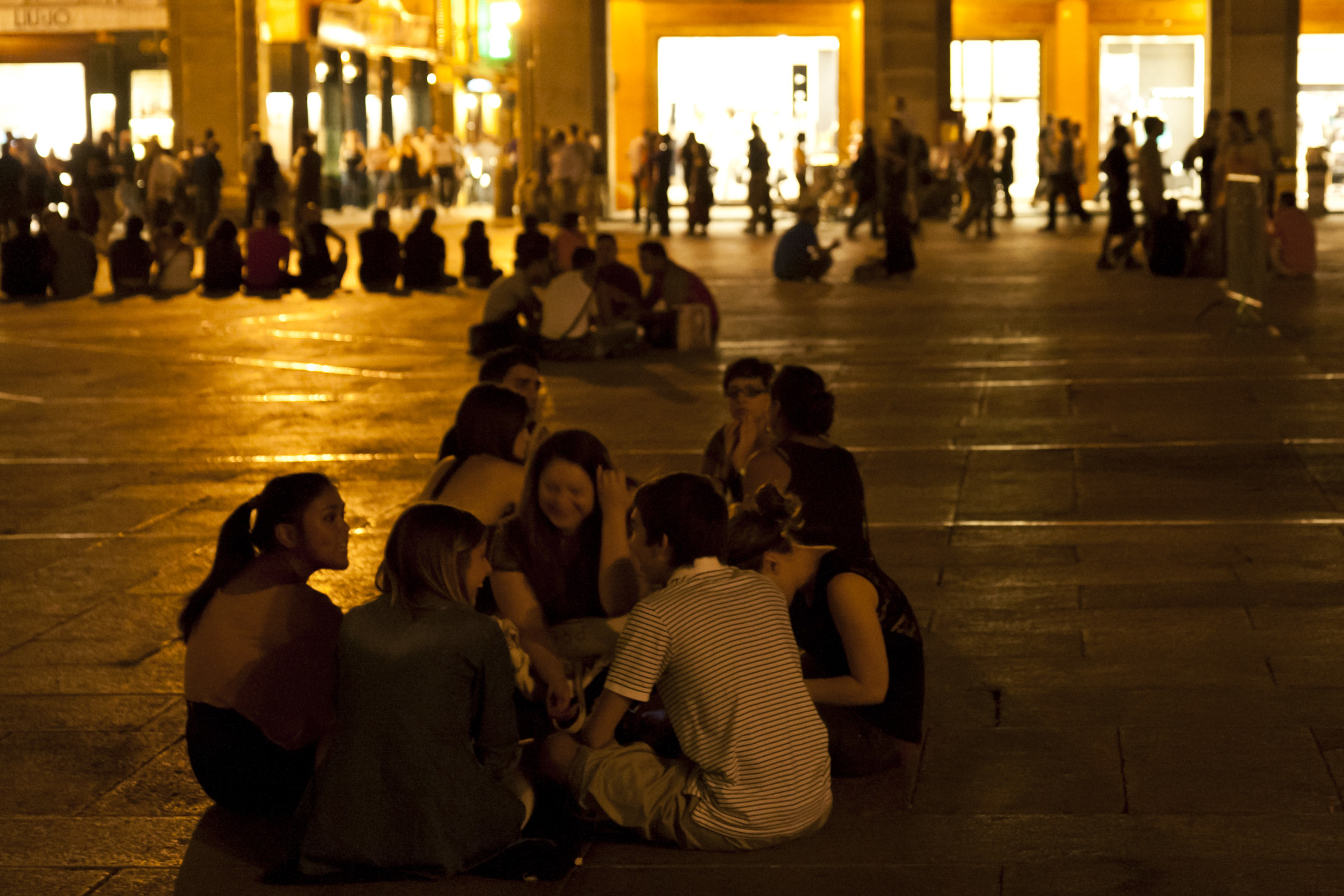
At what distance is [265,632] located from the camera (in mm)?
4777

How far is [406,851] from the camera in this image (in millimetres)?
4414

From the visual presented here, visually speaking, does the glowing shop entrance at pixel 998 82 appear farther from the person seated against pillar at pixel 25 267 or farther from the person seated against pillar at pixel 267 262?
the person seated against pillar at pixel 25 267

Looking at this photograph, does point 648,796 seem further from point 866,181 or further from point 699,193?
point 699,193

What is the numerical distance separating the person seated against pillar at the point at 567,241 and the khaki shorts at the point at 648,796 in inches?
564

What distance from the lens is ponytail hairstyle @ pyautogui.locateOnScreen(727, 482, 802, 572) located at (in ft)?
15.8

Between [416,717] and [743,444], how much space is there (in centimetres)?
253

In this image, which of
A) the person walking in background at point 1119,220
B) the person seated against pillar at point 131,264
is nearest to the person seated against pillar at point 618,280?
the person seated against pillar at point 131,264

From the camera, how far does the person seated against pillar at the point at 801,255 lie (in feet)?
68.5

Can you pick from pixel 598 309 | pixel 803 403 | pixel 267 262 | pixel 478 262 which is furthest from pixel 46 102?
pixel 803 403

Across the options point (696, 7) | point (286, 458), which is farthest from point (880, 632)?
point (696, 7)

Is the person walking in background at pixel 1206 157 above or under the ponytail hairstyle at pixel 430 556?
above

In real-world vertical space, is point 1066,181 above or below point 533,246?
above

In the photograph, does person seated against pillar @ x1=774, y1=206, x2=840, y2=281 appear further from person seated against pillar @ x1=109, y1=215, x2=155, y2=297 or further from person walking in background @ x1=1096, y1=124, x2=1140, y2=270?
person seated against pillar @ x1=109, y1=215, x2=155, y2=297

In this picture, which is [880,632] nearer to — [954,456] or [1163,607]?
[1163,607]
